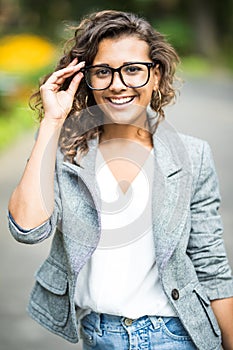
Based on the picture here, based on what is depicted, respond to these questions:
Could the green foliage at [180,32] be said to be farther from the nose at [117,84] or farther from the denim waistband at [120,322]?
the denim waistband at [120,322]

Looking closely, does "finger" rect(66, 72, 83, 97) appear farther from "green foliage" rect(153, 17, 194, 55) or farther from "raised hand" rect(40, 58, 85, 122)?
"green foliage" rect(153, 17, 194, 55)

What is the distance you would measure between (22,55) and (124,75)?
45.4ft

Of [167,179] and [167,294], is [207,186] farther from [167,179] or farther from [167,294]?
[167,294]

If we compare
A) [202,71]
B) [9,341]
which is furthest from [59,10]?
[9,341]

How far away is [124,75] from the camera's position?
230 centimetres

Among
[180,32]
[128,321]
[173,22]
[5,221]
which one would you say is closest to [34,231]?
[128,321]

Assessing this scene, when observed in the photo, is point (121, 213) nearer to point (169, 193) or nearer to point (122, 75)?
point (169, 193)

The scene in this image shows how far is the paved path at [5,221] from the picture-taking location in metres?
4.17

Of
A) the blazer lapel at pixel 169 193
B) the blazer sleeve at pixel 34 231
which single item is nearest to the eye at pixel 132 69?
the blazer lapel at pixel 169 193

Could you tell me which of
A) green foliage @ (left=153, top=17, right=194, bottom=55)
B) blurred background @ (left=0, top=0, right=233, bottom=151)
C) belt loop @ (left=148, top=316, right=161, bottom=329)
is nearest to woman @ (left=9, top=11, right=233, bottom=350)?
belt loop @ (left=148, top=316, right=161, bottom=329)

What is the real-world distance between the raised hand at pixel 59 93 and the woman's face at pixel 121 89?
0.07m

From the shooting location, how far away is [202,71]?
21375mm

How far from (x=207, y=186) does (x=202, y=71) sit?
63.4ft

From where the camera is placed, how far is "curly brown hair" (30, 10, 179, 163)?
238 cm
